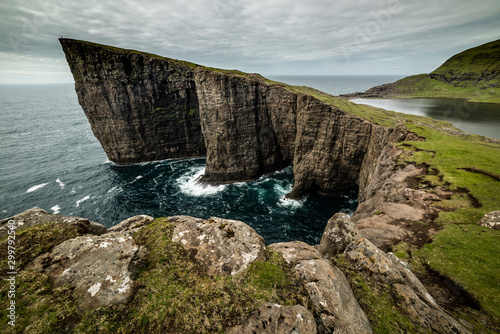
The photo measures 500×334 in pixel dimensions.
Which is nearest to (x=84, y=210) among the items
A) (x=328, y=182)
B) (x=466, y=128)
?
(x=328, y=182)

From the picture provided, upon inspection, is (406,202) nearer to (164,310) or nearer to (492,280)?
(492,280)

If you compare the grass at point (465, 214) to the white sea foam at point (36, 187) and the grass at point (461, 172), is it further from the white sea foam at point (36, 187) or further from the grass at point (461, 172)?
the white sea foam at point (36, 187)

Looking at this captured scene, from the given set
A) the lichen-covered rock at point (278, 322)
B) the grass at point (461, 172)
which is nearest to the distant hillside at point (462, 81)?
the grass at point (461, 172)

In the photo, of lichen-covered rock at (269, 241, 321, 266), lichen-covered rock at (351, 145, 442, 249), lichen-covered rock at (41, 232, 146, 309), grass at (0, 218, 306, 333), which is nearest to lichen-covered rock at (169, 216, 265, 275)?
grass at (0, 218, 306, 333)

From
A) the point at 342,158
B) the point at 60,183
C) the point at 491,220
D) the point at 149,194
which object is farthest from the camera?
the point at 60,183

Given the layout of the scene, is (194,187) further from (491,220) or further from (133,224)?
(491,220)

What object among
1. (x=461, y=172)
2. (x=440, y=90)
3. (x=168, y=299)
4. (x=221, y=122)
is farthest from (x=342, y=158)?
(x=440, y=90)
